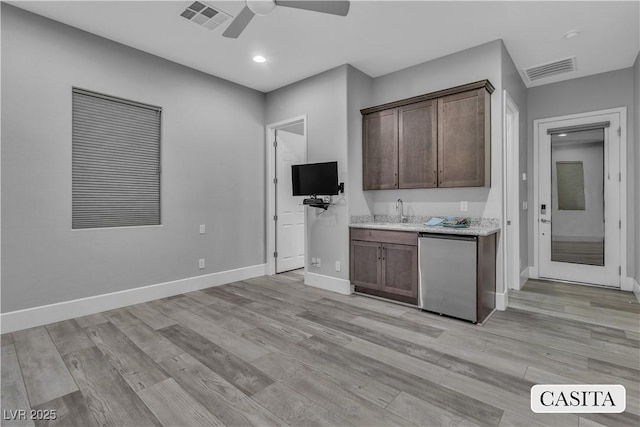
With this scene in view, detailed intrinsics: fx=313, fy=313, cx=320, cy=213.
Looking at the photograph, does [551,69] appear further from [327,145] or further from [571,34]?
[327,145]

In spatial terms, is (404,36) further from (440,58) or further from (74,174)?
(74,174)

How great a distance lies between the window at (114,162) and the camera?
131 inches

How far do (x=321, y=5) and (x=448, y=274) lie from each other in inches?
105

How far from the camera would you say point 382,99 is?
4449 millimetres

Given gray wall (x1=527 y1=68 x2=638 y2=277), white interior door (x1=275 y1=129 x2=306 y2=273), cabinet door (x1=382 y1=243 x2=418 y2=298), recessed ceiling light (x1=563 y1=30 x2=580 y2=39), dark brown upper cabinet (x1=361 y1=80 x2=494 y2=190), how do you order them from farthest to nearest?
Result: 1. white interior door (x1=275 y1=129 x2=306 y2=273)
2. gray wall (x1=527 y1=68 x2=638 y2=277)
3. cabinet door (x1=382 y1=243 x2=418 y2=298)
4. dark brown upper cabinet (x1=361 y1=80 x2=494 y2=190)
5. recessed ceiling light (x1=563 y1=30 x2=580 y2=39)

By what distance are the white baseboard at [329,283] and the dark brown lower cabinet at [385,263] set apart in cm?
11

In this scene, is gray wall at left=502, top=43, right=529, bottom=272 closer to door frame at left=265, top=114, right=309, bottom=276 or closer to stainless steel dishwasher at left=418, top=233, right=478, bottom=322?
stainless steel dishwasher at left=418, top=233, right=478, bottom=322

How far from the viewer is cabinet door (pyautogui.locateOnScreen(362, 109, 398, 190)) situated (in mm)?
4035

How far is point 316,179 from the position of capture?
423 cm

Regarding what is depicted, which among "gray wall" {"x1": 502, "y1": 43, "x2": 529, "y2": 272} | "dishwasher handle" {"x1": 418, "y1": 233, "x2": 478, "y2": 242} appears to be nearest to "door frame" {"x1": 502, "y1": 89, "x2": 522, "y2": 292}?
"gray wall" {"x1": 502, "y1": 43, "x2": 529, "y2": 272}

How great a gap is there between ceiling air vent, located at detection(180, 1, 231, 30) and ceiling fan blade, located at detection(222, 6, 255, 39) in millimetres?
484

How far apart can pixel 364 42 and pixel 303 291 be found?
10.3ft

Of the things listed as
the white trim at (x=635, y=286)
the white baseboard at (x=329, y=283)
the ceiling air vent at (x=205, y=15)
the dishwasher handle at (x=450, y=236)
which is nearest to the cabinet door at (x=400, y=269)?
the dishwasher handle at (x=450, y=236)

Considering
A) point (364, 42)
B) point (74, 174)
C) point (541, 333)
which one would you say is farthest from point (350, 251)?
point (74, 174)
